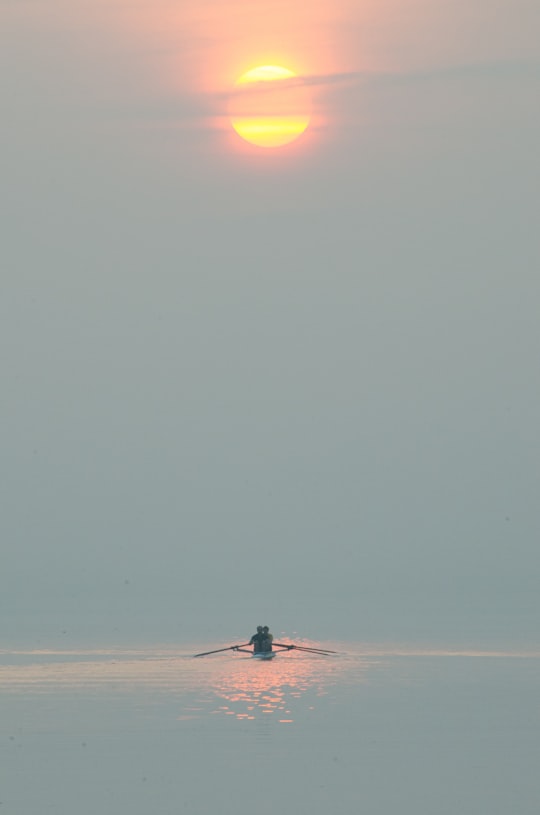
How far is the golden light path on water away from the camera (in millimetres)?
82500

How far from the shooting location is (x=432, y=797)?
188 ft

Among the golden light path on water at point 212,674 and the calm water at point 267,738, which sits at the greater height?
the golden light path on water at point 212,674

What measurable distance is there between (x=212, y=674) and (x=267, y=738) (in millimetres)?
27441

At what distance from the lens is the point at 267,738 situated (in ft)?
230

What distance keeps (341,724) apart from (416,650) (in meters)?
53.3

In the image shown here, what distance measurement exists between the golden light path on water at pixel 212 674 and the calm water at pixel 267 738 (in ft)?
0.68

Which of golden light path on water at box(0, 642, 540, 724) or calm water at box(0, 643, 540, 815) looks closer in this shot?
calm water at box(0, 643, 540, 815)

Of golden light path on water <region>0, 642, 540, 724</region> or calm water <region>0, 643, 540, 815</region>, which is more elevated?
golden light path on water <region>0, 642, 540, 724</region>

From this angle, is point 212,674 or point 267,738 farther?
point 212,674

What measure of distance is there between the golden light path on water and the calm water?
206mm

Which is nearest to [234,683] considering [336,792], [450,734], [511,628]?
[450,734]

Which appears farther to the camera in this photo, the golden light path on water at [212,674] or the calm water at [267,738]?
the golden light path on water at [212,674]

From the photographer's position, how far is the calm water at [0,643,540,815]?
2243 inches

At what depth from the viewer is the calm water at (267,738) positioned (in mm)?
56969
